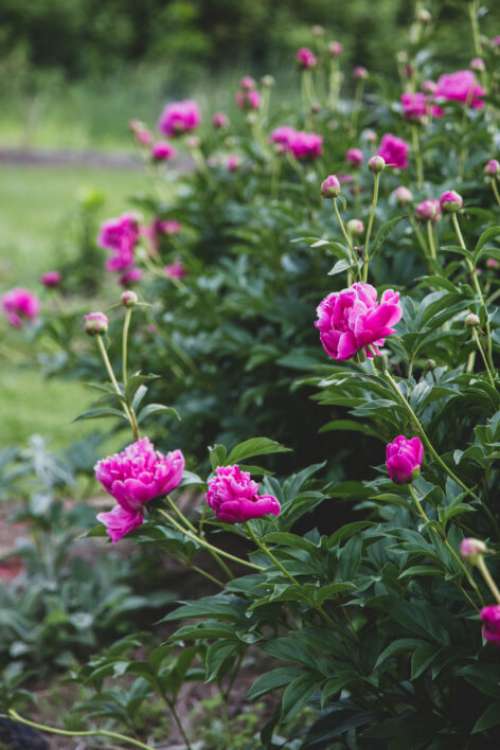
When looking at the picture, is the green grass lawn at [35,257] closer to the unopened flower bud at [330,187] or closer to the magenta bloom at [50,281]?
the magenta bloom at [50,281]

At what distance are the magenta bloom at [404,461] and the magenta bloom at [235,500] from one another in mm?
161

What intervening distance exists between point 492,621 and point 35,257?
571 cm

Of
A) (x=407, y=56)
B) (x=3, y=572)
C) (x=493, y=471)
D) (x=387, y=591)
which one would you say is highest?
(x=407, y=56)

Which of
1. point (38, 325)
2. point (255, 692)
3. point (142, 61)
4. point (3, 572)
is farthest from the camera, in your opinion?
point (142, 61)

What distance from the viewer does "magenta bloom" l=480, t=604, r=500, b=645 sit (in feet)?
3.21

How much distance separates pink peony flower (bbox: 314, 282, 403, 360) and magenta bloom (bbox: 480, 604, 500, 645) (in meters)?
0.33

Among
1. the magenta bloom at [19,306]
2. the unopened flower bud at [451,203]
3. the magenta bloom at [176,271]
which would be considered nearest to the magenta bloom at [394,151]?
the unopened flower bud at [451,203]

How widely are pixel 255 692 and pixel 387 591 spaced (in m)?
0.22

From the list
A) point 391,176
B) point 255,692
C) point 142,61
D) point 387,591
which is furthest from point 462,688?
point 142,61

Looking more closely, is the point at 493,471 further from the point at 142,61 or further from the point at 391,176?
the point at 142,61

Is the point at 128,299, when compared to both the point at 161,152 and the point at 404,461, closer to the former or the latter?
the point at 404,461

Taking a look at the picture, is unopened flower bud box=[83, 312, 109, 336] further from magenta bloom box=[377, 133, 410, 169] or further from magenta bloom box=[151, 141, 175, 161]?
magenta bloom box=[151, 141, 175, 161]

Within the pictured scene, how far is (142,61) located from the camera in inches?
570

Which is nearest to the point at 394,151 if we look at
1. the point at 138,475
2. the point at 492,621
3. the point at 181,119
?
the point at 181,119
